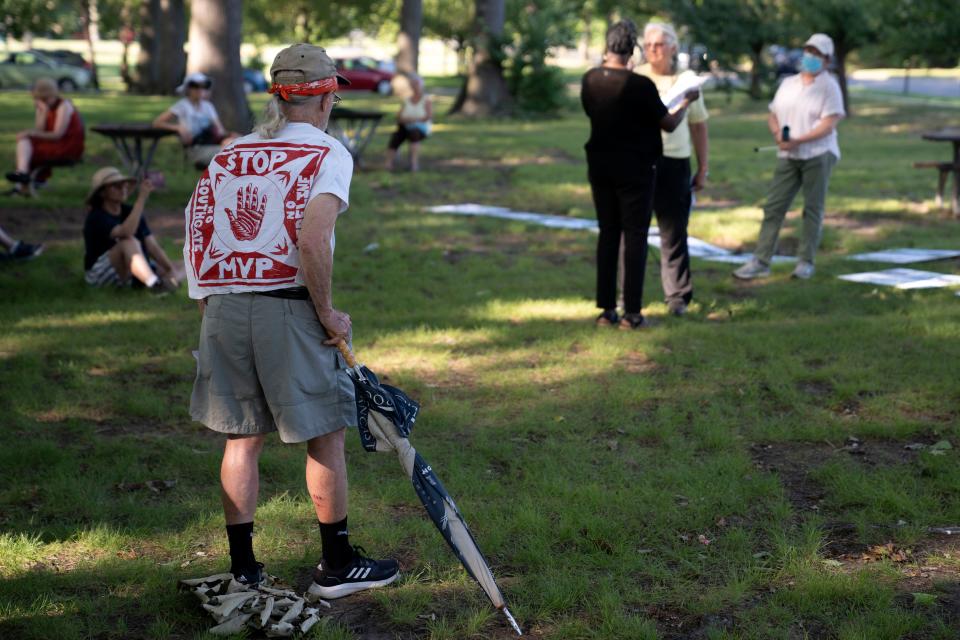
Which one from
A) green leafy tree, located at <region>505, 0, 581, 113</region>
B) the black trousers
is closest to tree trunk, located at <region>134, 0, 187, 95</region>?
green leafy tree, located at <region>505, 0, 581, 113</region>

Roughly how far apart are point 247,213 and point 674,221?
15.7 ft

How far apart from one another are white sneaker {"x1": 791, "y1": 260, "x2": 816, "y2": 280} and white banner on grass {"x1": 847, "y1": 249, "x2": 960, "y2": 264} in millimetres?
887

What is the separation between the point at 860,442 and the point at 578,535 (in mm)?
1899

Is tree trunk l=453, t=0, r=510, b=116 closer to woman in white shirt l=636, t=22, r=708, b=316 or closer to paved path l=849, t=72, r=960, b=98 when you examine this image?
paved path l=849, t=72, r=960, b=98

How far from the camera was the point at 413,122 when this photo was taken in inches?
624

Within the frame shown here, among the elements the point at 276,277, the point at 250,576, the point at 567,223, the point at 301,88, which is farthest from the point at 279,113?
the point at 567,223

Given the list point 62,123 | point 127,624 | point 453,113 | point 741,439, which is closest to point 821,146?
point 741,439

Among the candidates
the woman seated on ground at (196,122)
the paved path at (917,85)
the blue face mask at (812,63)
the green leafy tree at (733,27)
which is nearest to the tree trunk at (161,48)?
the green leafy tree at (733,27)

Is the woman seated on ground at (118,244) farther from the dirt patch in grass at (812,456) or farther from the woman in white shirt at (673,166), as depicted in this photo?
the dirt patch in grass at (812,456)

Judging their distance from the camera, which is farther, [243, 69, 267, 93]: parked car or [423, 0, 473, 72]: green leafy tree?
[423, 0, 473, 72]: green leafy tree

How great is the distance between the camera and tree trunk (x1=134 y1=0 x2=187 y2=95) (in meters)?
29.0

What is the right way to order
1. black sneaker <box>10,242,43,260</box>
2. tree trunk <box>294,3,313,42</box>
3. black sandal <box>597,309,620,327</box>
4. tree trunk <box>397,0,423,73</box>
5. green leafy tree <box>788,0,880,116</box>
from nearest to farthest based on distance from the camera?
black sandal <box>597,309,620,327</box>
black sneaker <box>10,242,43,260</box>
tree trunk <box>397,0,423,73</box>
green leafy tree <box>788,0,880,116</box>
tree trunk <box>294,3,313,42</box>

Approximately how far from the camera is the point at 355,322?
7762 millimetres

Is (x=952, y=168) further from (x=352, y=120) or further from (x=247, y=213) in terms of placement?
(x=247, y=213)
